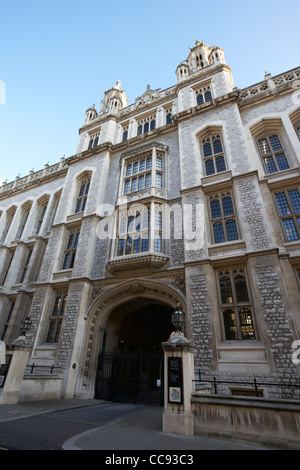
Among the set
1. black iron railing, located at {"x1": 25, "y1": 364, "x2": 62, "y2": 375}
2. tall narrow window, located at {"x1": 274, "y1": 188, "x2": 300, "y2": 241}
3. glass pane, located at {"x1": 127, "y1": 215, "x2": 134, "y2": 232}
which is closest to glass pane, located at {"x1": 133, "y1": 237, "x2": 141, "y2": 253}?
glass pane, located at {"x1": 127, "y1": 215, "x2": 134, "y2": 232}

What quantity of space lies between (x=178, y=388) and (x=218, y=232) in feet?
24.4

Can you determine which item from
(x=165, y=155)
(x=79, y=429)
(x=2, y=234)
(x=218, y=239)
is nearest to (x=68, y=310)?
(x=79, y=429)

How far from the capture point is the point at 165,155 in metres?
15.9

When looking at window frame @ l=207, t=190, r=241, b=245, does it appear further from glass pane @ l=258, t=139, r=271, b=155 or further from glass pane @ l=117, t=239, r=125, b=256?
glass pane @ l=117, t=239, r=125, b=256

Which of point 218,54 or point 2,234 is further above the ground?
point 218,54

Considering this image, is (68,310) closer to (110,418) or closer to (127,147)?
(110,418)

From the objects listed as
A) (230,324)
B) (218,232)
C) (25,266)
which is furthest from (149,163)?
(25,266)

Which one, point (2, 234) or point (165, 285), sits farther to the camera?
point (2, 234)

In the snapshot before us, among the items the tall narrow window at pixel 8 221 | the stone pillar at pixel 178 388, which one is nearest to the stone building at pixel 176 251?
the stone pillar at pixel 178 388

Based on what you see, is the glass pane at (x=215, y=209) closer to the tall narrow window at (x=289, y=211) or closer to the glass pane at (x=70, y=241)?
the tall narrow window at (x=289, y=211)

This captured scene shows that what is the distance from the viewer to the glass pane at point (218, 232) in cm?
1152

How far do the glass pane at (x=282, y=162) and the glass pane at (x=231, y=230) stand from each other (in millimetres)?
3939

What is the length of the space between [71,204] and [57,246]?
3515 mm
